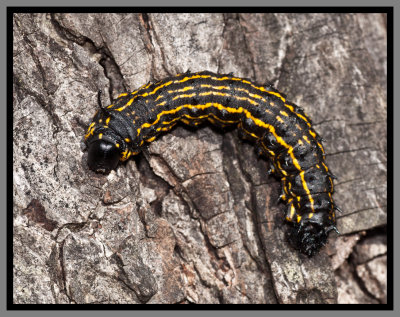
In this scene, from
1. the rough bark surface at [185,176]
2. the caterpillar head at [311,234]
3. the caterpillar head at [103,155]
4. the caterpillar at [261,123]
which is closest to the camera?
the caterpillar head at [103,155]

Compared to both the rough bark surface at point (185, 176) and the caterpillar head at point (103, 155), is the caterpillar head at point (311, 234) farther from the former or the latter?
the caterpillar head at point (103, 155)

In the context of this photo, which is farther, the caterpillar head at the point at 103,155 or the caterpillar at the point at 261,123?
the caterpillar at the point at 261,123

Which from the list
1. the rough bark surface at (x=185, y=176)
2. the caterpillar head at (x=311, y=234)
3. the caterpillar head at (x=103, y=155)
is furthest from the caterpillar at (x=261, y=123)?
the rough bark surface at (x=185, y=176)

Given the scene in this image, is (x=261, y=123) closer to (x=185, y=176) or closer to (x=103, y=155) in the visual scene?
(x=185, y=176)

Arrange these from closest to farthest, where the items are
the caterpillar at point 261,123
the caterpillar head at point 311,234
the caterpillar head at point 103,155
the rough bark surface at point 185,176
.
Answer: the caterpillar head at point 103,155 < the rough bark surface at point 185,176 < the caterpillar at point 261,123 < the caterpillar head at point 311,234

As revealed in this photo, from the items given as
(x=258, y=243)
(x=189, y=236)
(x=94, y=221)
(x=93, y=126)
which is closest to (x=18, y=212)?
(x=94, y=221)

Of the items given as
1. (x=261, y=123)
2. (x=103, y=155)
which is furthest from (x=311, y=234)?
(x=103, y=155)

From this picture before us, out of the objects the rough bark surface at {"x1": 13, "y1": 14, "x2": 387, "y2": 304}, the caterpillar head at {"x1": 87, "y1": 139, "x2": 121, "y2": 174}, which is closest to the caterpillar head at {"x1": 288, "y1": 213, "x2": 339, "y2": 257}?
the rough bark surface at {"x1": 13, "y1": 14, "x2": 387, "y2": 304}

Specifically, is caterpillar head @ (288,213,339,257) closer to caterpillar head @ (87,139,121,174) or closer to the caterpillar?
the caterpillar
